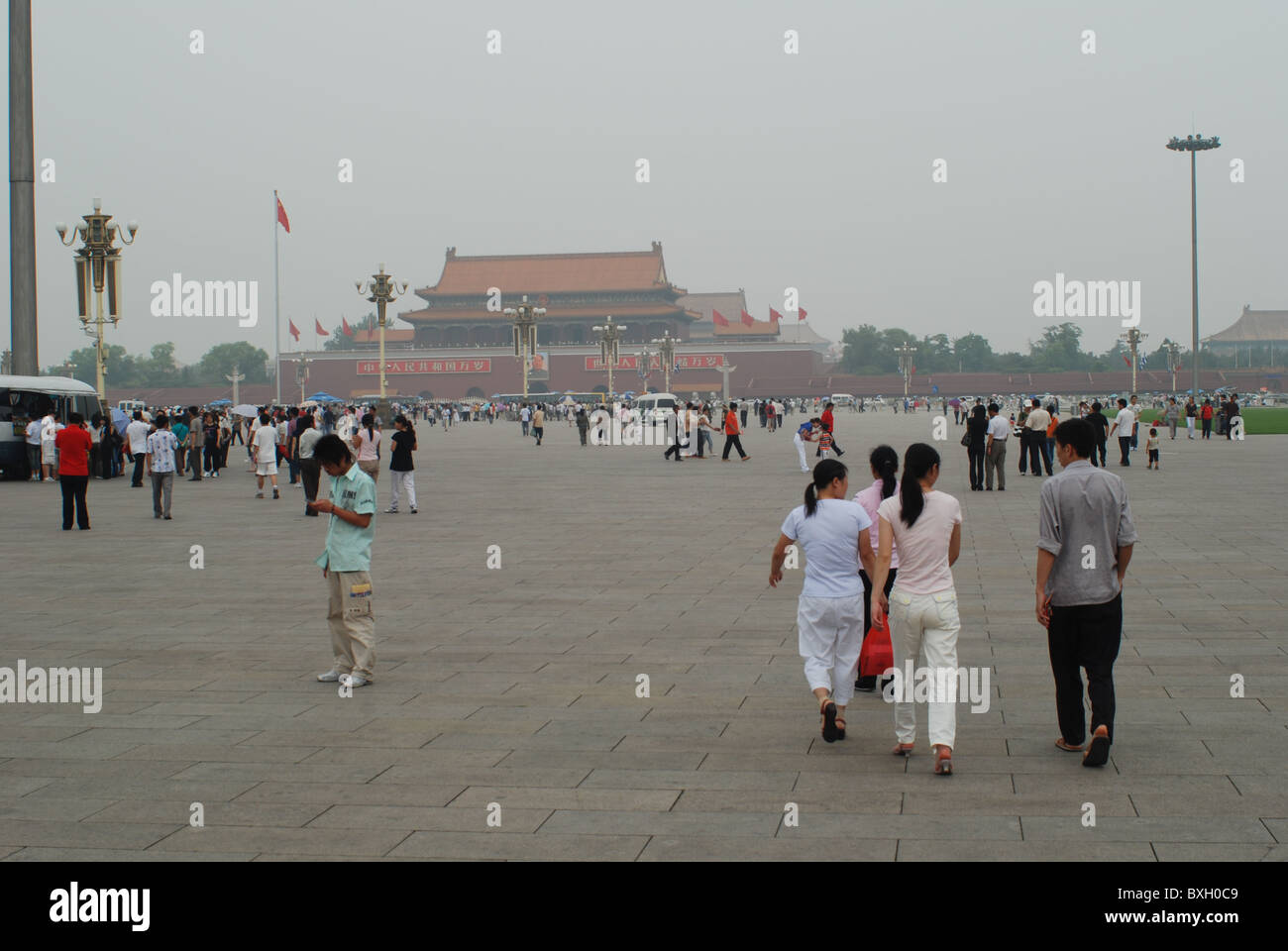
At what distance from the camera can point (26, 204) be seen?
72.0ft

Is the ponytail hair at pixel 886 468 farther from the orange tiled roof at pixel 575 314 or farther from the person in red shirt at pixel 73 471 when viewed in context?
the orange tiled roof at pixel 575 314

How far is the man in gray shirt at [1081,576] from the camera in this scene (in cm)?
491

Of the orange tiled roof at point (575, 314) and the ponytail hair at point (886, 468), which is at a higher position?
the orange tiled roof at point (575, 314)

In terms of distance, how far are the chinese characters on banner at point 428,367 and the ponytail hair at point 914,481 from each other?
261 feet

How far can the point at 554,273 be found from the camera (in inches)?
3344

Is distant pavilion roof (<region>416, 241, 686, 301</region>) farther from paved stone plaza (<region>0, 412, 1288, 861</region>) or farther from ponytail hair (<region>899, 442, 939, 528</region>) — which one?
ponytail hair (<region>899, 442, 939, 528</region>)

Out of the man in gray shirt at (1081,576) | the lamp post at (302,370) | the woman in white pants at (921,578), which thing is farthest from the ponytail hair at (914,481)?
the lamp post at (302,370)

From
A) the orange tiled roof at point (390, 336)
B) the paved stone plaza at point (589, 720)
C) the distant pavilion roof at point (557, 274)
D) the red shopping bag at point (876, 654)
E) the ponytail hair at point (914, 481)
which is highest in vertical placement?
the distant pavilion roof at point (557, 274)

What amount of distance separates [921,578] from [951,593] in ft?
0.40

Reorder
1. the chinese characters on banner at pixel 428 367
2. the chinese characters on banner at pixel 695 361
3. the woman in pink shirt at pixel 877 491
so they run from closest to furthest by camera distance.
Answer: the woman in pink shirt at pixel 877 491 < the chinese characters on banner at pixel 428 367 < the chinese characters on banner at pixel 695 361

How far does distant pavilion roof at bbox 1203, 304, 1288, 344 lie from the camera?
14850cm

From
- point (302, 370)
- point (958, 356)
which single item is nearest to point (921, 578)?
point (302, 370)

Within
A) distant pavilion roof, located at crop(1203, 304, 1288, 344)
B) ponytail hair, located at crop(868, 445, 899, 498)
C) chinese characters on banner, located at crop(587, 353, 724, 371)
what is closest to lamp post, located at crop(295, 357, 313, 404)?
chinese characters on banner, located at crop(587, 353, 724, 371)
